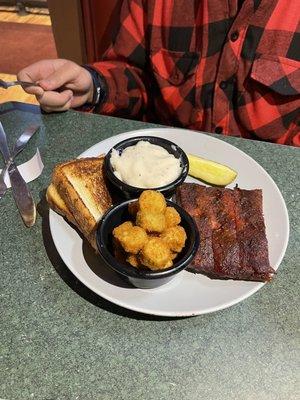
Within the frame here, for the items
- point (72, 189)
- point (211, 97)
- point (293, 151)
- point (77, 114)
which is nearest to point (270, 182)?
point (293, 151)

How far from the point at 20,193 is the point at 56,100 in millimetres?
361

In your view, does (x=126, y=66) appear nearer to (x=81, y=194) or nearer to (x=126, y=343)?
(x=81, y=194)

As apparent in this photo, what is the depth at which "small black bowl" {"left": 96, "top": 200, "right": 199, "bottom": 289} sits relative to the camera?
90 cm

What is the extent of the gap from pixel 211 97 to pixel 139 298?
81 centimetres

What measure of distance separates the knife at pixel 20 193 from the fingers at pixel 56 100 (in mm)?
201

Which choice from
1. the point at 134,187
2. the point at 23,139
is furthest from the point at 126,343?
the point at 23,139

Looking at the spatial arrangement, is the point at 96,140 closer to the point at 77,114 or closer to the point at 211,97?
the point at 77,114

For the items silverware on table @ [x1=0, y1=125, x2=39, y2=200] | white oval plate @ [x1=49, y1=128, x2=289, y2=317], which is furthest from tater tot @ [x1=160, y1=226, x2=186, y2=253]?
silverware on table @ [x1=0, y1=125, x2=39, y2=200]

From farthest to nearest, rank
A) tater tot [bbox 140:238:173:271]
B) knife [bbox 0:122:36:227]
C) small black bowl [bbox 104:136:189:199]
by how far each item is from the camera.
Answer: knife [bbox 0:122:36:227], small black bowl [bbox 104:136:189:199], tater tot [bbox 140:238:173:271]

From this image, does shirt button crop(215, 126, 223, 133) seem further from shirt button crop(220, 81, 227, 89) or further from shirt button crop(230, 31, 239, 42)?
shirt button crop(230, 31, 239, 42)

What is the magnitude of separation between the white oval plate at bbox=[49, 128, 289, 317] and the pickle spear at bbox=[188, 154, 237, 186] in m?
0.04

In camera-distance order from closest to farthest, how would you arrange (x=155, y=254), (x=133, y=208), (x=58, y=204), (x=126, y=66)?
(x=155, y=254), (x=133, y=208), (x=58, y=204), (x=126, y=66)

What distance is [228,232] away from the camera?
3.34 feet

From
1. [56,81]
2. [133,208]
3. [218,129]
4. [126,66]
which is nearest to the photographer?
[133,208]
